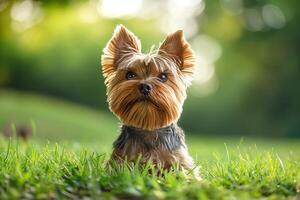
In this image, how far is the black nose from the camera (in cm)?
588

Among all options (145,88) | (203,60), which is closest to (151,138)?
(145,88)

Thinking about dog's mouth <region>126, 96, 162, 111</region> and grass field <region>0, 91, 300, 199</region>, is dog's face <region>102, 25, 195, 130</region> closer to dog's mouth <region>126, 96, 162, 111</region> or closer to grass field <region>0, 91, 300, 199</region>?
dog's mouth <region>126, 96, 162, 111</region>

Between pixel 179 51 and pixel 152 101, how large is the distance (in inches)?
33.5

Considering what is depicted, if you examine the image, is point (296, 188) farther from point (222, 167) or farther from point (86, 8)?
point (86, 8)

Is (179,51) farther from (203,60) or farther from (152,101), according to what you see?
(203,60)

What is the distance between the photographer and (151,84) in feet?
→ 19.4

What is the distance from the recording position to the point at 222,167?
6.46 m

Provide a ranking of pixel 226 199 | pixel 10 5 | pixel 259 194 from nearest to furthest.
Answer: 1. pixel 226 199
2. pixel 259 194
3. pixel 10 5

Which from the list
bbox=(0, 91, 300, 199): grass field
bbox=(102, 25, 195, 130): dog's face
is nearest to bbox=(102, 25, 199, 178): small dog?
bbox=(102, 25, 195, 130): dog's face

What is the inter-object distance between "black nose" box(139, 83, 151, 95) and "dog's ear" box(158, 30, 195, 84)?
614 mm

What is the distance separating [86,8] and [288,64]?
10830mm

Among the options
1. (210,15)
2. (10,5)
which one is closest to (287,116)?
(210,15)

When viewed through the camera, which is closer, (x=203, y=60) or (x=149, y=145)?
(x=149, y=145)

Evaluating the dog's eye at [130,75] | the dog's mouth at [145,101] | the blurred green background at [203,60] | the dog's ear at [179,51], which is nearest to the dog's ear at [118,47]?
the dog's ear at [179,51]
